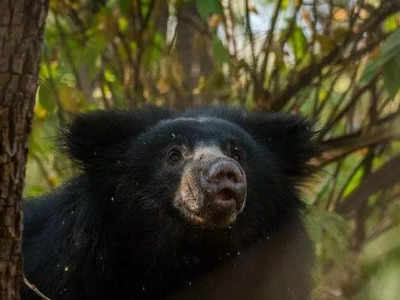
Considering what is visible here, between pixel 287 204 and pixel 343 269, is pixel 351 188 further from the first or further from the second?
pixel 287 204

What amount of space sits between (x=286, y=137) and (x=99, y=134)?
1.01 m

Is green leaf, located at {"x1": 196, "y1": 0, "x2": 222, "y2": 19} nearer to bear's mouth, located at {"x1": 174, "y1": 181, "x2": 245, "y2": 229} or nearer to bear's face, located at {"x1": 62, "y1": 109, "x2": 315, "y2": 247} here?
bear's face, located at {"x1": 62, "y1": 109, "x2": 315, "y2": 247}

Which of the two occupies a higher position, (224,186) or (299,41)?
(299,41)

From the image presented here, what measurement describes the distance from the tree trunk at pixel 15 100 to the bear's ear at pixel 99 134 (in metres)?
1.54

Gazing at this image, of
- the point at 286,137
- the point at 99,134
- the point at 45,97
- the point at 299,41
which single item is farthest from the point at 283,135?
the point at 45,97

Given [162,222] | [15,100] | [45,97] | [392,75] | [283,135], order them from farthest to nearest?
[45,97], [283,135], [162,222], [392,75], [15,100]

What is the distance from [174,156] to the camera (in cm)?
392

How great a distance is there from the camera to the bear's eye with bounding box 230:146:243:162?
13.0 feet

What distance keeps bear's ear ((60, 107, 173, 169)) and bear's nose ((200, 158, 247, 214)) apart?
944mm

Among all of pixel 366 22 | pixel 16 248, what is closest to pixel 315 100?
pixel 366 22

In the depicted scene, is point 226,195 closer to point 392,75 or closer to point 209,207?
point 209,207

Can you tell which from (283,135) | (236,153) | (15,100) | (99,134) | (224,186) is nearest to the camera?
(15,100)

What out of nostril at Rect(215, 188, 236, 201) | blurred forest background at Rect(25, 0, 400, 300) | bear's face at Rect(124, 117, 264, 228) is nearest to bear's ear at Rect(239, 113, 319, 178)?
bear's face at Rect(124, 117, 264, 228)

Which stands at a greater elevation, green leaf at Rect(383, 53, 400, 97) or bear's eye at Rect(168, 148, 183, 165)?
green leaf at Rect(383, 53, 400, 97)
